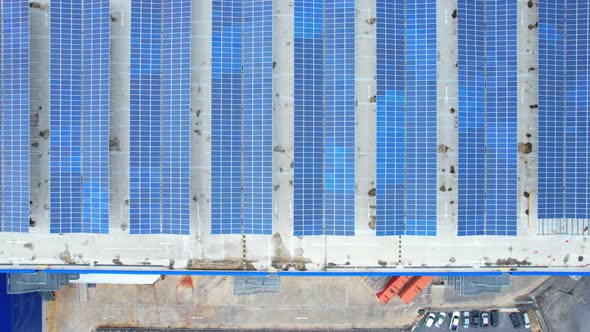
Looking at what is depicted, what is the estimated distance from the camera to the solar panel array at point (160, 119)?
21406 millimetres

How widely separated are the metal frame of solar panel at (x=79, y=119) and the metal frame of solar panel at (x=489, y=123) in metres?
18.2

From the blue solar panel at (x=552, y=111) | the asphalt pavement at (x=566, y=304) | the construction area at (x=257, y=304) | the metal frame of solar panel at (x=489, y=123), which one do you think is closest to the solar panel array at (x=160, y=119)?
the construction area at (x=257, y=304)

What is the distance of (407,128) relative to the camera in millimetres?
21562

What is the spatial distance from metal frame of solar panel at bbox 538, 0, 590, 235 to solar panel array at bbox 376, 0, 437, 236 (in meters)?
5.70

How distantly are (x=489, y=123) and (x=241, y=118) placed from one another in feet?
41.6

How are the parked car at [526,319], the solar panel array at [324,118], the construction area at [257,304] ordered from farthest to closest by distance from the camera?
the parked car at [526,319] → the construction area at [257,304] → the solar panel array at [324,118]

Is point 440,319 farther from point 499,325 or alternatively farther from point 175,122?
point 175,122

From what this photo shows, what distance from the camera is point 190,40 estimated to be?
2131 cm

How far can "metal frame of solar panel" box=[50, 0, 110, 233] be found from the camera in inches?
841

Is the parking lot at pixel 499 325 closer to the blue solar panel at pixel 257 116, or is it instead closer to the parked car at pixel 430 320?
the parked car at pixel 430 320

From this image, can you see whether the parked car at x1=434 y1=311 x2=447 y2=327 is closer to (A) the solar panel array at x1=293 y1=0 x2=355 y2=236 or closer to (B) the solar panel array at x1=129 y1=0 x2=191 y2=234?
(A) the solar panel array at x1=293 y1=0 x2=355 y2=236

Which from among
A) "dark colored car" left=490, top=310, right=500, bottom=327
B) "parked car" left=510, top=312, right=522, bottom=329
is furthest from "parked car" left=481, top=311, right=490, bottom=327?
"parked car" left=510, top=312, right=522, bottom=329

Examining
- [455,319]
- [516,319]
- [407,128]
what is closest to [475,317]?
[455,319]

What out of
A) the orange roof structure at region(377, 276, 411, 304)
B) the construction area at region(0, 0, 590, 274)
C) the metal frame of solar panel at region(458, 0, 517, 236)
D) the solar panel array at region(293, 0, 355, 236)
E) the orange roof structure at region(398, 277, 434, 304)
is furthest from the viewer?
the orange roof structure at region(377, 276, 411, 304)
